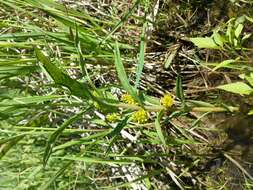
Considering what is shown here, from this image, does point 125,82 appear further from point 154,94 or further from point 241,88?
point 154,94

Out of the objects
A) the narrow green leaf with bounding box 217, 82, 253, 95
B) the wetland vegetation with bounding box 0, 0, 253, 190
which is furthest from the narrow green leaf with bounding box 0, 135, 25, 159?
the narrow green leaf with bounding box 217, 82, 253, 95

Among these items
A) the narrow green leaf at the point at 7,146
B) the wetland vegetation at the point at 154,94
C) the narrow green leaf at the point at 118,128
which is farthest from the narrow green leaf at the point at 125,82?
the wetland vegetation at the point at 154,94

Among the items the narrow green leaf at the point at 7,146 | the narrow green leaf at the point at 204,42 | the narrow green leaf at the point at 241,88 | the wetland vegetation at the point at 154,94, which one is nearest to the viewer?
the narrow green leaf at the point at 7,146

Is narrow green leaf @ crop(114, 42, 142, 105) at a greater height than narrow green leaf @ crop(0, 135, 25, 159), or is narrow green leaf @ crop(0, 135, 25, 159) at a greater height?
narrow green leaf @ crop(114, 42, 142, 105)

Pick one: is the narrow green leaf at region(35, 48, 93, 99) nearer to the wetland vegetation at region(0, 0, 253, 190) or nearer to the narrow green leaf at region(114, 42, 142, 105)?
the narrow green leaf at region(114, 42, 142, 105)

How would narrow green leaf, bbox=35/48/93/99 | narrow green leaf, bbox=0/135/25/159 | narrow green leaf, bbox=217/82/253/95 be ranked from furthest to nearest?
narrow green leaf, bbox=217/82/253/95, narrow green leaf, bbox=0/135/25/159, narrow green leaf, bbox=35/48/93/99

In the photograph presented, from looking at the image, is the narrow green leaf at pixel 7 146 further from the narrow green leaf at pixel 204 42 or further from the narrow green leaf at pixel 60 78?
the narrow green leaf at pixel 204 42

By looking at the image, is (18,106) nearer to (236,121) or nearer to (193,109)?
(193,109)

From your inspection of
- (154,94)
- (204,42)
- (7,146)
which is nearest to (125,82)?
(7,146)

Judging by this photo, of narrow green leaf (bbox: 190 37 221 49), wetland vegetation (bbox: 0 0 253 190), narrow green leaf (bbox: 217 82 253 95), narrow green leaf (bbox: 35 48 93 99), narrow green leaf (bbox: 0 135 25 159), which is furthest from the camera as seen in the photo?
wetland vegetation (bbox: 0 0 253 190)

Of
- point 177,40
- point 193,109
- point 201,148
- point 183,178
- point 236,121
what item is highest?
point 177,40

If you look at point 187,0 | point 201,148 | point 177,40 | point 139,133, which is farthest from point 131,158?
point 187,0
